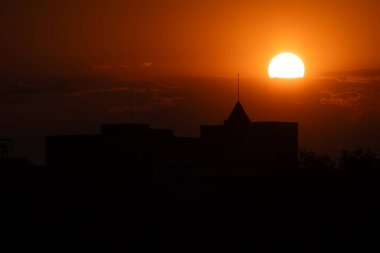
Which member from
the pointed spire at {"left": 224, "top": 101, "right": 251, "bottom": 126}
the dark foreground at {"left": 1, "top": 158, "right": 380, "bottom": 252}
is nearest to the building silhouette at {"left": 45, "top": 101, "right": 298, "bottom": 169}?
the pointed spire at {"left": 224, "top": 101, "right": 251, "bottom": 126}

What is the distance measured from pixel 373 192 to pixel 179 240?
35.5 ft

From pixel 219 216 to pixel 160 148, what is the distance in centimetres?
3033

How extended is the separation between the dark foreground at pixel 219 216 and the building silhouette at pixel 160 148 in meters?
7.36

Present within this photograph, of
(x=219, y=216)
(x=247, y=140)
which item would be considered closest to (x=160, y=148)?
(x=247, y=140)

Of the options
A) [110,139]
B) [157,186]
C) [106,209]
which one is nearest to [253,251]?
[106,209]

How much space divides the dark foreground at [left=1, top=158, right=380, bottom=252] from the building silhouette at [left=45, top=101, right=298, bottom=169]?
24.2 ft

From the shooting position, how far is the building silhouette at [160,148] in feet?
226

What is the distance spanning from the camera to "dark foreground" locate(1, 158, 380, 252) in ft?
121

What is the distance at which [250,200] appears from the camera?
139ft

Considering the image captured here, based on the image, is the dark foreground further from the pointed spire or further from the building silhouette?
the pointed spire

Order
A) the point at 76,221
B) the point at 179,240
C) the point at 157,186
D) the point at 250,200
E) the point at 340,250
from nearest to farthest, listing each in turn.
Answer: the point at 340,250
the point at 179,240
the point at 250,200
the point at 76,221
the point at 157,186

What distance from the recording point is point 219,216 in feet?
132

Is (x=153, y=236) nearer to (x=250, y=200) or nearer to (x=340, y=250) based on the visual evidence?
(x=250, y=200)

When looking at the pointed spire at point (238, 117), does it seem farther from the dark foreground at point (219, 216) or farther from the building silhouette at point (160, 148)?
the dark foreground at point (219, 216)
